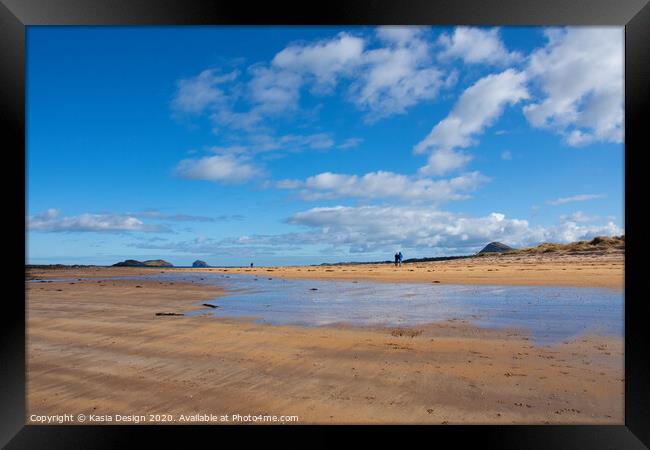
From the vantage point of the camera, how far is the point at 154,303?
41.7 ft

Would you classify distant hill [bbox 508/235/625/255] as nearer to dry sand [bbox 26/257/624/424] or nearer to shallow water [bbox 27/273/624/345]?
shallow water [bbox 27/273/624/345]

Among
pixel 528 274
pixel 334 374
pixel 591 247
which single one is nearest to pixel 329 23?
pixel 334 374

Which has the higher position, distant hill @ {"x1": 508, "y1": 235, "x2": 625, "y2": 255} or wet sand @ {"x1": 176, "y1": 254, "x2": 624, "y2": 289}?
distant hill @ {"x1": 508, "y1": 235, "x2": 625, "y2": 255}

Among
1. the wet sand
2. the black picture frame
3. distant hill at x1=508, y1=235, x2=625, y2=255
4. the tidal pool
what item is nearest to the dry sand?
the black picture frame

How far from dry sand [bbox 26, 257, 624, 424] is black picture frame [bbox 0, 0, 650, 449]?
248mm

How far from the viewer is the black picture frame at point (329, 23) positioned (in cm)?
356

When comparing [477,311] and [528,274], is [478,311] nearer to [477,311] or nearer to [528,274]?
[477,311]

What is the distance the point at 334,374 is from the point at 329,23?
4.13 m

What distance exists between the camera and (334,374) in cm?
491

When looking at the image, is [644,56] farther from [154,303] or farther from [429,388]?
[154,303]

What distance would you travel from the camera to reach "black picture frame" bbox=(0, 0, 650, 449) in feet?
11.7

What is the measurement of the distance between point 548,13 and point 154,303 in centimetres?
1270

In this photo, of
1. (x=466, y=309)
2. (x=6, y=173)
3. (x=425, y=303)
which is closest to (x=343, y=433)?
(x=6, y=173)

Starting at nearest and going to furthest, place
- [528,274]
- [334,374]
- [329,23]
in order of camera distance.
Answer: [329,23] < [334,374] < [528,274]
